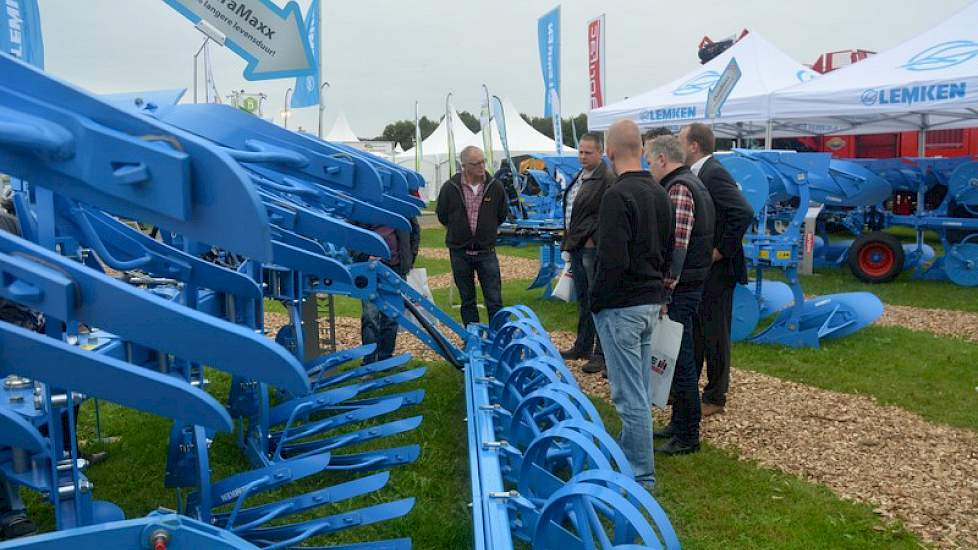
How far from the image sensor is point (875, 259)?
1112 cm

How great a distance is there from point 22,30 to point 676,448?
4.70 meters

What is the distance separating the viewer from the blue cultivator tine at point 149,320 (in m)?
1.44

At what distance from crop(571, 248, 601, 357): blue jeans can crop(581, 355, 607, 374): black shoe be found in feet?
0.17

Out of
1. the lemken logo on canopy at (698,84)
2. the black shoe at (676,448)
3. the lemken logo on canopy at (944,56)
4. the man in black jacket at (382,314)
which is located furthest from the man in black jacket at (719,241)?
the lemken logo on canopy at (698,84)

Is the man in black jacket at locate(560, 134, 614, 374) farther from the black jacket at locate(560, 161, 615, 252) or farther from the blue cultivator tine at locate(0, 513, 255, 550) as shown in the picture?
the blue cultivator tine at locate(0, 513, 255, 550)

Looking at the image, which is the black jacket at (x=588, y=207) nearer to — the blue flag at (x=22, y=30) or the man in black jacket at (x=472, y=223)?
the man in black jacket at (x=472, y=223)

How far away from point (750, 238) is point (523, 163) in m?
15.9

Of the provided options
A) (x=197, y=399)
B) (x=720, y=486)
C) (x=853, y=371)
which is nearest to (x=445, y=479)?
(x=720, y=486)

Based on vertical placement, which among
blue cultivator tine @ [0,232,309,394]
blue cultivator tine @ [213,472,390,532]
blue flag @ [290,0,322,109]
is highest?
blue flag @ [290,0,322,109]

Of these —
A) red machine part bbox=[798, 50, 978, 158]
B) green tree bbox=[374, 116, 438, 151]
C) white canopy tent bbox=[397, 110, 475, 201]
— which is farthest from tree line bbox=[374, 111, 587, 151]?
red machine part bbox=[798, 50, 978, 158]

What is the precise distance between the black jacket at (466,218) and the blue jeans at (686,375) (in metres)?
2.50

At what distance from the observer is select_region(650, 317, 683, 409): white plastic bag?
4.16m

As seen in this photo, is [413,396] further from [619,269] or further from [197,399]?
[197,399]

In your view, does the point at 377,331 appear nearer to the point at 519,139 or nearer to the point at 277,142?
the point at 277,142
